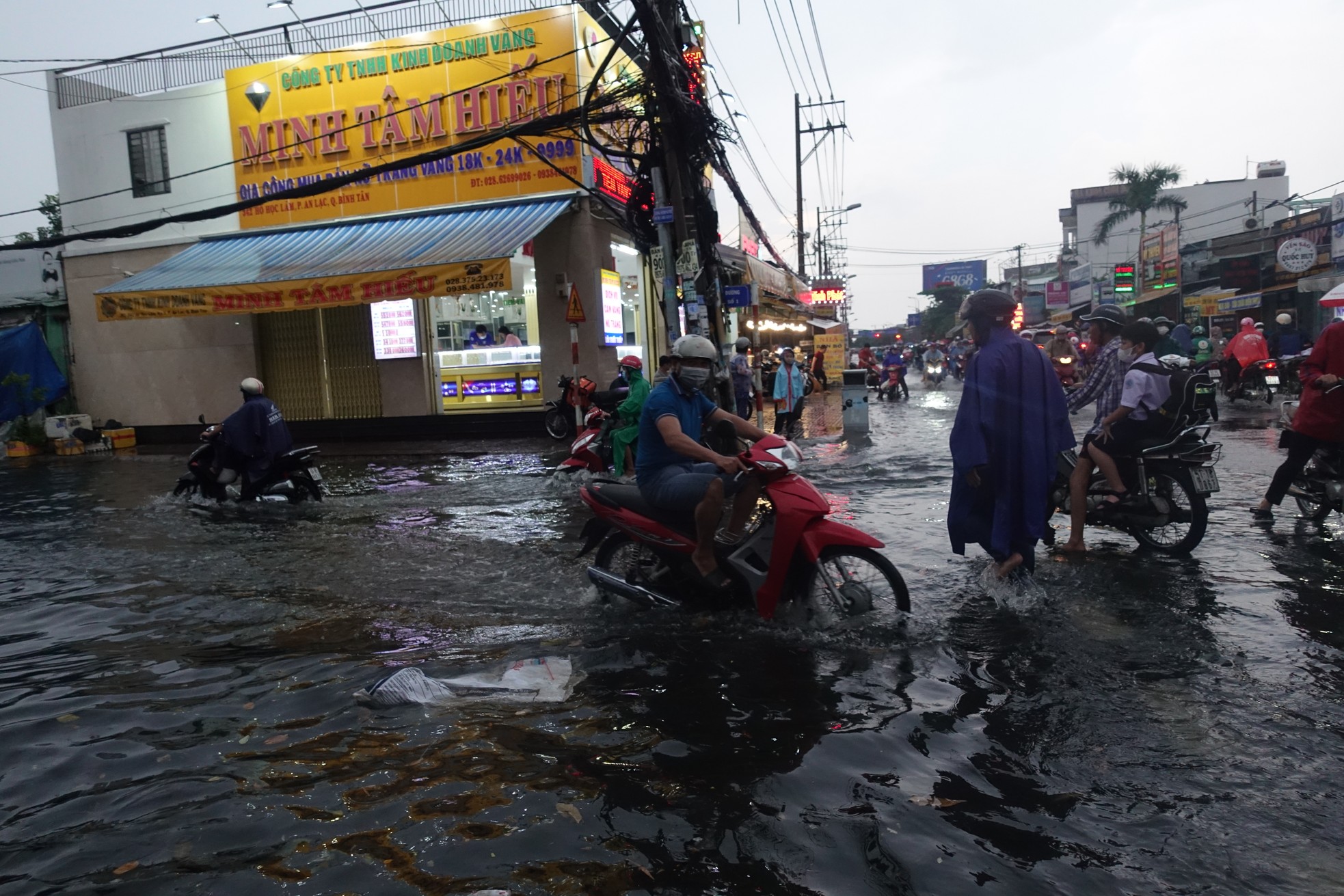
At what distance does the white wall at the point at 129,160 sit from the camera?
18.8 meters

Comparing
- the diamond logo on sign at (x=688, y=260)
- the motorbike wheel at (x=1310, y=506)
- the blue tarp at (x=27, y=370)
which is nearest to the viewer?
the motorbike wheel at (x=1310, y=506)

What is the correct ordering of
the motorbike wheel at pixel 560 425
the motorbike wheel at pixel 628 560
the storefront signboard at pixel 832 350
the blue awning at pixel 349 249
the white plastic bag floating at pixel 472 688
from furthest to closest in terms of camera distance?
the storefront signboard at pixel 832 350 < the motorbike wheel at pixel 560 425 < the blue awning at pixel 349 249 < the motorbike wheel at pixel 628 560 < the white plastic bag floating at pixel 472 688

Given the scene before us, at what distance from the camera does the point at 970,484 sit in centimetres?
502

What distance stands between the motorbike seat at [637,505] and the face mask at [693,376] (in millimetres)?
673

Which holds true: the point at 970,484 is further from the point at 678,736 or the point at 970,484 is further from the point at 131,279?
the point at 131,279

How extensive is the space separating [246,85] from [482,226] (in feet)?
21.8

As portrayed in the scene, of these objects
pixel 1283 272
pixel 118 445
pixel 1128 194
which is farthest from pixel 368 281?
pixel 1128 194

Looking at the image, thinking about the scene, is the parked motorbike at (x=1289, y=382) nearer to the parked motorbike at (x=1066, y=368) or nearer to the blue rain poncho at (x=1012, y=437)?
the parked motorbike at (x=1066, y=368)

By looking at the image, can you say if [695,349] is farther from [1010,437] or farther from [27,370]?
[27,370]

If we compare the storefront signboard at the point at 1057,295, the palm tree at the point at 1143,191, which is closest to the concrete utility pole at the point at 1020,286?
the storefront signboard at the point at 1057,295

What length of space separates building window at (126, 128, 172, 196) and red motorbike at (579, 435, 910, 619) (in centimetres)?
1841

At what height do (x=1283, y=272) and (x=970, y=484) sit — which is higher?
(x=1283, y=272)

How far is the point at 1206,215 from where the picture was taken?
2105 inches

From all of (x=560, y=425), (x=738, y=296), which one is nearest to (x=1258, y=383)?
(x=738, y=296)
